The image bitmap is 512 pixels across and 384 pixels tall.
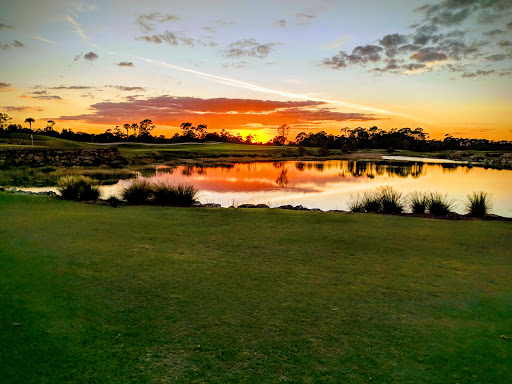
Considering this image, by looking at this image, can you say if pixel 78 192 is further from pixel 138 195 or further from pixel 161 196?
pixel 161 196

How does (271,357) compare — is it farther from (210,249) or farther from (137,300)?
(210,249)

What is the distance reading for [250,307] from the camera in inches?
198

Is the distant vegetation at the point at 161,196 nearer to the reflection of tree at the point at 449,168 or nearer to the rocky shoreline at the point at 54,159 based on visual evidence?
the rocky shoreline at the point at 54,159

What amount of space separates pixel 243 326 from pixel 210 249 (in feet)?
10.9

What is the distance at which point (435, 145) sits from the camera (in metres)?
126

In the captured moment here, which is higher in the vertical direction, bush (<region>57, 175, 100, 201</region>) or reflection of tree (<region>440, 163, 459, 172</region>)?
reflection of tree (<region>440, 163, 459, 172</region>)

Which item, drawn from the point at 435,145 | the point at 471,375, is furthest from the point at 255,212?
the point at 435,145

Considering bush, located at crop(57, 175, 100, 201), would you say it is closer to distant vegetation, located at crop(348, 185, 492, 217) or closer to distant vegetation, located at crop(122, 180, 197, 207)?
distant vegetation, located at crop(122, 180, 197, 207)

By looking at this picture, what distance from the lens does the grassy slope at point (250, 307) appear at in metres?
3.80

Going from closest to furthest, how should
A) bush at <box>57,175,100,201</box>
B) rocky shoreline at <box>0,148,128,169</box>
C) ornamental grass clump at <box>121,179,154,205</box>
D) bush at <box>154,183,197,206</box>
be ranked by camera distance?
bush at <box>154,183,197,206</box> → ornamental grass clump at <box>121,179,154,205</box> → bush at <box>57,175,100,201</box> → rocky shoreline at <box>0,148,128,169</box>

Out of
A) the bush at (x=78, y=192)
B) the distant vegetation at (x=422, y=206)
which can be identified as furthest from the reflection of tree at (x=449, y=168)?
the bush at (x=78, y=192)

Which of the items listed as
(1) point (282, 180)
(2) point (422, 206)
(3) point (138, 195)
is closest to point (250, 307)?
(2) point (422, 206)

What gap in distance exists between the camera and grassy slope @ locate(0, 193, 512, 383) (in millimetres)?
3805

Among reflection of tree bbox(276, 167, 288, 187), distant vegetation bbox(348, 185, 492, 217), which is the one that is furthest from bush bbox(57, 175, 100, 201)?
reflection of tree bbox(276, 167, 288, 187)
